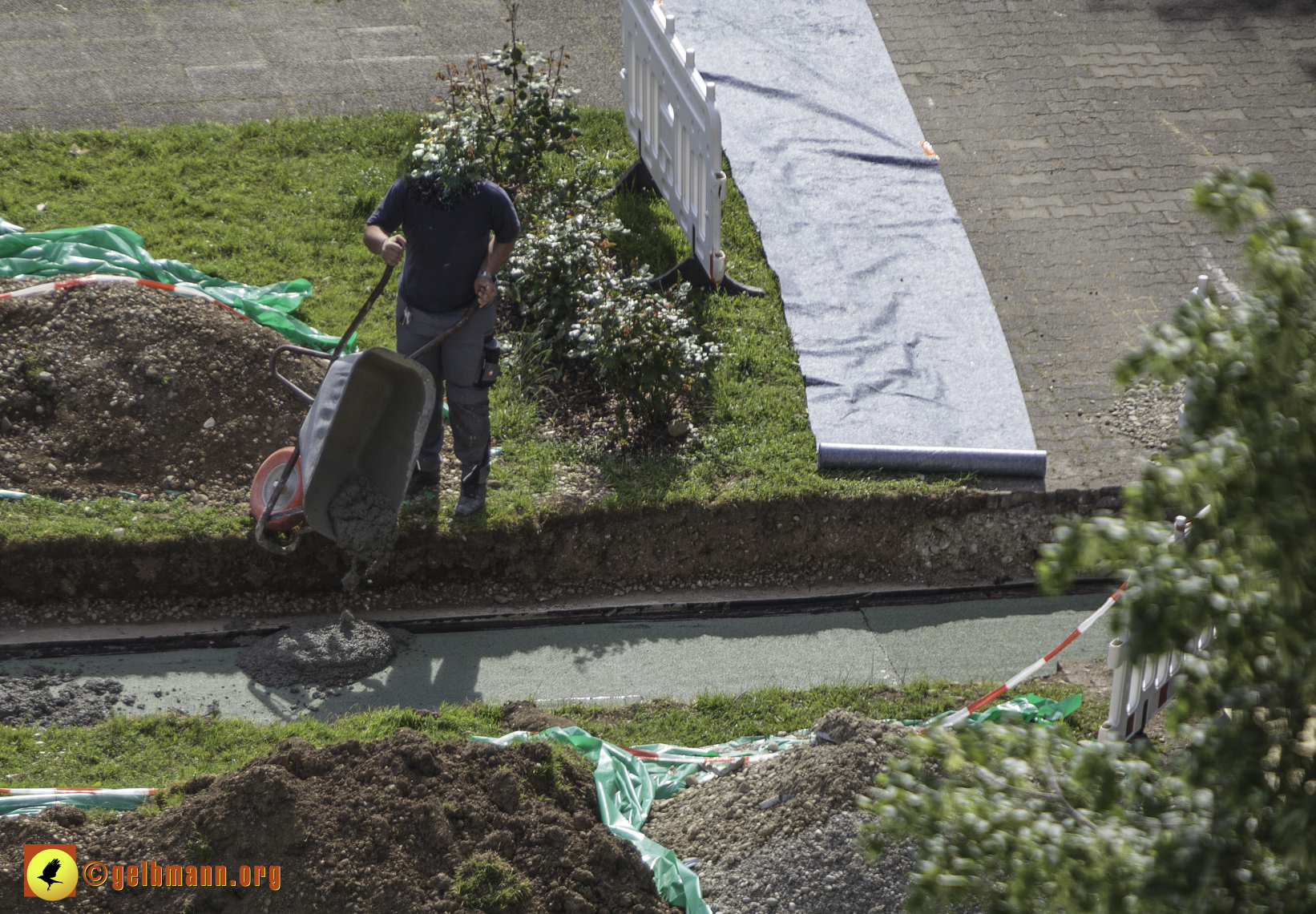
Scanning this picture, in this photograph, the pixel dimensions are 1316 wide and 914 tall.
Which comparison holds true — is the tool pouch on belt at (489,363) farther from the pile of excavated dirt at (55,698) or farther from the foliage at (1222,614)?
the foliage at (1222,614)

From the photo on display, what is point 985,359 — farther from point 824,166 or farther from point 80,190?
point 80,190

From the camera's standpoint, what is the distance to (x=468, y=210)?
6.20 meters

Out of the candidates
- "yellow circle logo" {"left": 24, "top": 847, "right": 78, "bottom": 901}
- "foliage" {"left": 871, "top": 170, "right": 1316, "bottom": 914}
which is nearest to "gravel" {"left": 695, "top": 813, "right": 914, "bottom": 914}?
"foliage" {"left": 871, "top": 170, "right": 1316, "bottom": 914}

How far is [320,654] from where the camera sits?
20.2 ft

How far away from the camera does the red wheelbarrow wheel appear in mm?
6137

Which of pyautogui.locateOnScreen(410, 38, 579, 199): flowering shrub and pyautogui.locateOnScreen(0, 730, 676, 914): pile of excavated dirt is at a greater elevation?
→ pyautogui.locateOnScreen(410, 38, 579, 199): flowering shrub

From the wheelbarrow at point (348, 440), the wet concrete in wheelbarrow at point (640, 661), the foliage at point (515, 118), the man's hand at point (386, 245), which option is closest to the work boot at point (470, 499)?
the wheelbarrow at point (348, 440)

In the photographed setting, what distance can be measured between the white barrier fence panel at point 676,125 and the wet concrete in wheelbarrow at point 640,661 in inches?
107

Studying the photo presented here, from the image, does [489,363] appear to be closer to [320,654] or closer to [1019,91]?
[320,654]

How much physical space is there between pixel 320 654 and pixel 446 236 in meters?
2.28

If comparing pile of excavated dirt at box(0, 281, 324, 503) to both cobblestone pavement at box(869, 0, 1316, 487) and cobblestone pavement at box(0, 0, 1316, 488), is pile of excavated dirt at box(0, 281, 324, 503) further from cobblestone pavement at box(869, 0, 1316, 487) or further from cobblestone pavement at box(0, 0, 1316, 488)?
cobblestone pavement at box(869, 0, 1316, 487)

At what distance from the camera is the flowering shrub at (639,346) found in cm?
708

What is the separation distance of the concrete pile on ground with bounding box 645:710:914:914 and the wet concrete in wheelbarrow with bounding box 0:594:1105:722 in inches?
42.7

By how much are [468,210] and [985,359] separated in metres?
3.70
